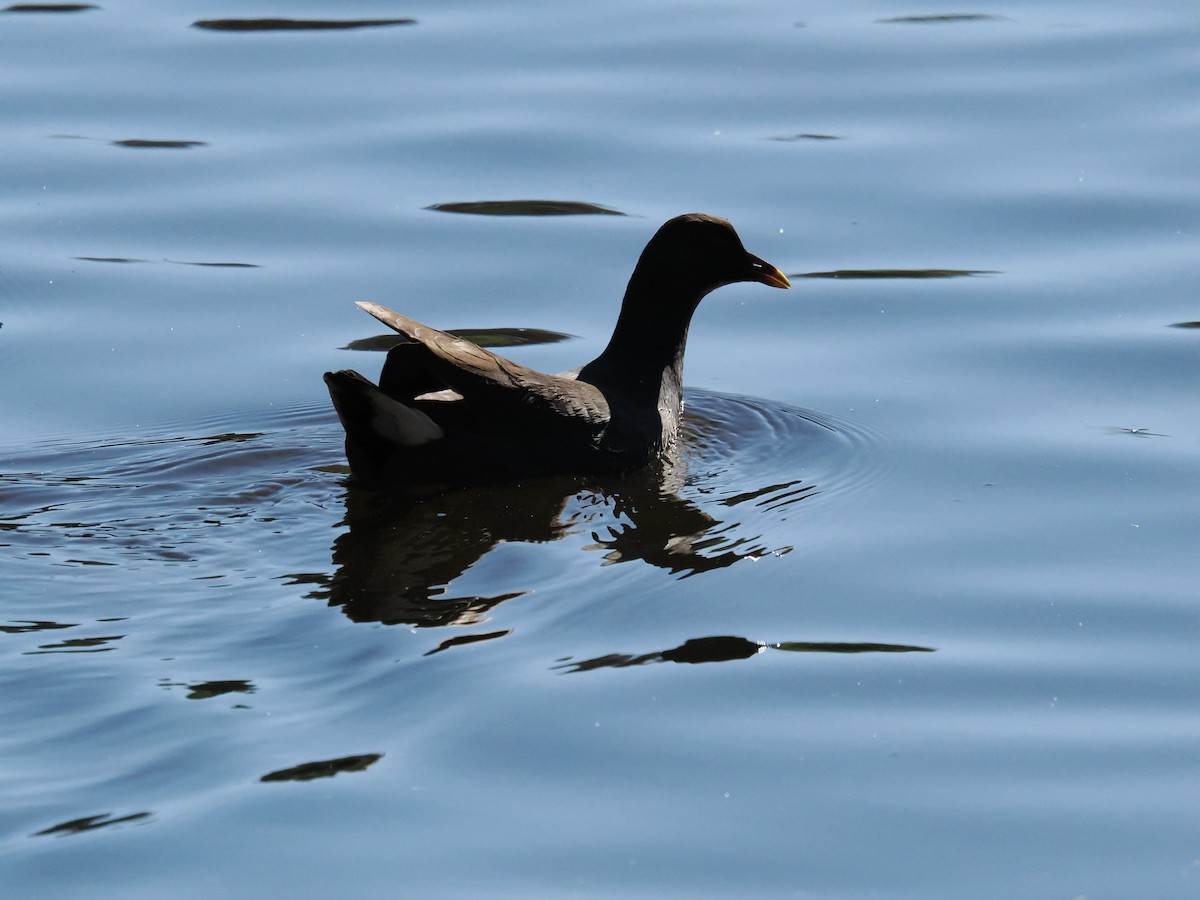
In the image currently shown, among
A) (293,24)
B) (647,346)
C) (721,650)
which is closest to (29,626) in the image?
(721,650)

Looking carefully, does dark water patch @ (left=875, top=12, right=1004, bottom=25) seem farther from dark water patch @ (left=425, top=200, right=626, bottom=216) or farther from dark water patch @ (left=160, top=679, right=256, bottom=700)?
dark water patch @ (left=160, top=679, right=256, bottom=700)

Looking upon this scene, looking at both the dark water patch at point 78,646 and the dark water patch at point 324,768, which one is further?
the dark water patch at point 78,646

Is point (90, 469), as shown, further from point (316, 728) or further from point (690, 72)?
point (690, 72)

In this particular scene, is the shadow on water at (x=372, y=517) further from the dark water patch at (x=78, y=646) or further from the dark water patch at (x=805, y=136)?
the dark water patch at (x=805, y=136)

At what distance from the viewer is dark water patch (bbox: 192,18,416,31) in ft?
43.7

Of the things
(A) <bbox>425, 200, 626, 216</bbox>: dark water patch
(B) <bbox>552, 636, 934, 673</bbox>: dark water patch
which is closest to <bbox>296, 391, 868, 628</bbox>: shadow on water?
(B) <bbox>552, 636, 934, 673</bbox>: dark water patch

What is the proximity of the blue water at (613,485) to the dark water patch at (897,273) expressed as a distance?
0.10ft

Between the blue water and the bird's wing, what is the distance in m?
0.32

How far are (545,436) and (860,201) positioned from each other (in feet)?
11.7

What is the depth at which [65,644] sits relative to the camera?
19.2 feet

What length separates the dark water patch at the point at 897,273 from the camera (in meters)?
9.76

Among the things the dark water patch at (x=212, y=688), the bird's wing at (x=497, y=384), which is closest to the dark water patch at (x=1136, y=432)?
the bird's wing at (x=497, y=384)

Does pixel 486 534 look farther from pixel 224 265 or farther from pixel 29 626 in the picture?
pixel 224 265

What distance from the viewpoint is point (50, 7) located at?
13969 millimetres
